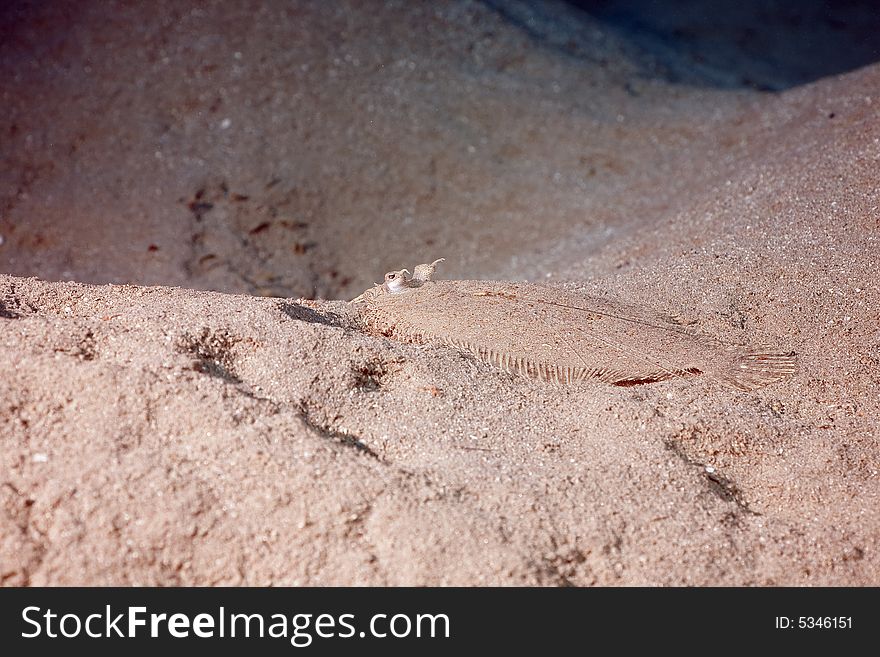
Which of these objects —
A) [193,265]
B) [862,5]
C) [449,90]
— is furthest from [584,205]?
[862,5]

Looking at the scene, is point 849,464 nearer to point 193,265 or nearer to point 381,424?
point 381,424

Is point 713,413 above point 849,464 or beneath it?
above
